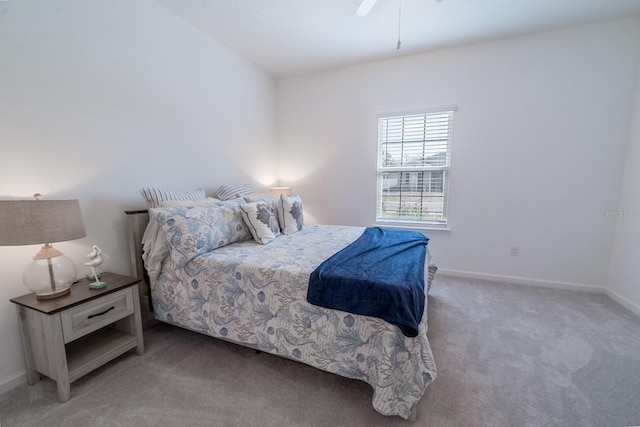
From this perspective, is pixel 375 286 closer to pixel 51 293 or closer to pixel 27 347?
pixel 51 293

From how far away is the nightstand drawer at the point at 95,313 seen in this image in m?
1.47

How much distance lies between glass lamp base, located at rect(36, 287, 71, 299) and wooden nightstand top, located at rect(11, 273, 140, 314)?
0.09ft

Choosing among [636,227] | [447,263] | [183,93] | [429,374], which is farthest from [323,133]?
[636,227]

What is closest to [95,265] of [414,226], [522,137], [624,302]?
[414,226]

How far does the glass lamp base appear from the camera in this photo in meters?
1.50

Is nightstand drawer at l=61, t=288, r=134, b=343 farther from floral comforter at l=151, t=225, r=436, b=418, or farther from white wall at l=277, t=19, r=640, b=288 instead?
white wall at l=277, t=19, r=640, b=288

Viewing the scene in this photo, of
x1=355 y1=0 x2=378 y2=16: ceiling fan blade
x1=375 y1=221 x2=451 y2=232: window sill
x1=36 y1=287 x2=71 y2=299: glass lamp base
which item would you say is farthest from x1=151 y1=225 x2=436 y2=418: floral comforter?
x1=355 y1=0 x2=378 y2=16: ceiling fan blade

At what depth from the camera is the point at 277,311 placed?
63.4 inches

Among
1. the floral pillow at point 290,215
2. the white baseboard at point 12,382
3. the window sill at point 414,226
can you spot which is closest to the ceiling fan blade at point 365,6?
the floral pillow at point 290,215

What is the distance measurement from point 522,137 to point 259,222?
2958 millimetres

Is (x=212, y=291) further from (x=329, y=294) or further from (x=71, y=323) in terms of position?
(x=329, y=294)

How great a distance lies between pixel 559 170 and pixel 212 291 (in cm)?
358

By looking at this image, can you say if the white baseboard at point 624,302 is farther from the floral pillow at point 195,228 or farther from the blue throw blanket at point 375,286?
the floral pillow at point 195,228

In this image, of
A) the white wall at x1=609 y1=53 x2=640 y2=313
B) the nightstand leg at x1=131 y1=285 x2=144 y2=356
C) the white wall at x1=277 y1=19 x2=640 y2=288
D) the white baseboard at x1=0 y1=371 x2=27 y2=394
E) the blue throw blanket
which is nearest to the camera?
the blue throw blanket
